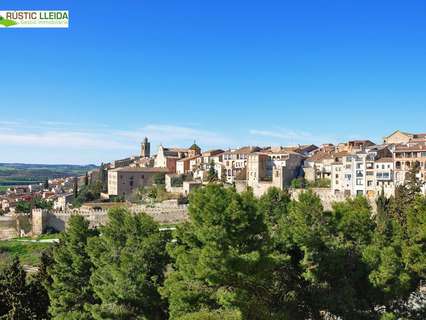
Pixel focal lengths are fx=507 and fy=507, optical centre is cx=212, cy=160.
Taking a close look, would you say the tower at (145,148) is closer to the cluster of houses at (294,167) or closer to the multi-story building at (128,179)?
the cluster of houses at (294,167)

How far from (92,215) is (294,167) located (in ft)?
87.8

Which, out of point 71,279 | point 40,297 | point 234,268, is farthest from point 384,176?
point 234,268

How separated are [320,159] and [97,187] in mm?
36671

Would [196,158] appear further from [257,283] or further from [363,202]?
[257,283]

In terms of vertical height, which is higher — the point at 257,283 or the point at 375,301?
the point at 257,283

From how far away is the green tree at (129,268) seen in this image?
61.9 ft

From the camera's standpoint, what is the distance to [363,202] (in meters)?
29.2

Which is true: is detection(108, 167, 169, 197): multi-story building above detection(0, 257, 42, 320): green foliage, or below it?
above

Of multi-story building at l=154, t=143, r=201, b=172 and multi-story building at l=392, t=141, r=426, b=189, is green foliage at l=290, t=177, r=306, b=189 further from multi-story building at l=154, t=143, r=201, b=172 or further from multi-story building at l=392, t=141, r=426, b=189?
multi-story building at l=154, t=143, r=201, b=172

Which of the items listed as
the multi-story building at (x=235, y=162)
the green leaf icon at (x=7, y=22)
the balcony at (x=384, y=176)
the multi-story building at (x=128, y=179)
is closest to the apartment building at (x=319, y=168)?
the balcony at (x=384, y=176)

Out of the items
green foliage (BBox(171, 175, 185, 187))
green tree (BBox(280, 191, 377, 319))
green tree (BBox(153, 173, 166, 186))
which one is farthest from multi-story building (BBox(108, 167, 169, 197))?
green tree (BBox(280, 191, 377, 319))

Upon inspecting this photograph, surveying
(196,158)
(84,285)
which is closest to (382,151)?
(196,158)

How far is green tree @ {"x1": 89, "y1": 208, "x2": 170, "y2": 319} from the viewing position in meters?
18.9

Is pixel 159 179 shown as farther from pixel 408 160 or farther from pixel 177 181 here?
pixel 408 160
